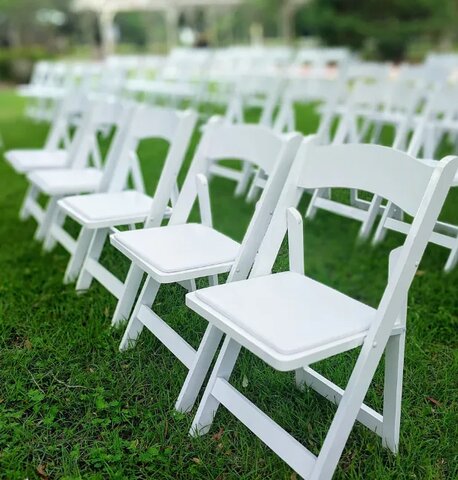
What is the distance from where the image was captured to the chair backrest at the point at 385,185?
5.86 ft

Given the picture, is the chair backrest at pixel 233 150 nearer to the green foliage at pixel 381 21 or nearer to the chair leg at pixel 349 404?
the chair leg at pixel 349 404

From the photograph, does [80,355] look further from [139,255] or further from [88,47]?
[88,47]

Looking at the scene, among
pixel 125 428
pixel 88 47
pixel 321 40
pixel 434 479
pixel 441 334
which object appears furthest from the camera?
pixel 88 47

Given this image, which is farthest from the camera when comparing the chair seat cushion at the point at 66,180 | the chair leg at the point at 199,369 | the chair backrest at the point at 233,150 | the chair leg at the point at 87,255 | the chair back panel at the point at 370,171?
the chair seat cushion at the point at 66,180

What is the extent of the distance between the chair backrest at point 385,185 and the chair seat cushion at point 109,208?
2.90 feet

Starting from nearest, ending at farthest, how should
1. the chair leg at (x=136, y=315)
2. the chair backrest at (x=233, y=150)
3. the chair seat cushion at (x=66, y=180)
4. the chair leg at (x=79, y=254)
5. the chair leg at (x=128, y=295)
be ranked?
the chair backrest at (x=233, y=150) → the chair leg at (x=136, y=315) → the chair leg at (x=128, y=295) → the chair leg at (x=79, y=254) → the chair seat cushion at (x=66, y=180)

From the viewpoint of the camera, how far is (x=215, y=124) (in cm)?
285

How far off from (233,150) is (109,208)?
0.81 metres

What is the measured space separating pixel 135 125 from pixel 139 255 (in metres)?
1.27

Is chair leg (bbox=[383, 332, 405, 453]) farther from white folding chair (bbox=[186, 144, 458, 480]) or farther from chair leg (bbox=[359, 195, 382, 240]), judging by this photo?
chair leg (bbox=[359, 195, 382, 240])

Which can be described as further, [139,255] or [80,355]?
[80,355]

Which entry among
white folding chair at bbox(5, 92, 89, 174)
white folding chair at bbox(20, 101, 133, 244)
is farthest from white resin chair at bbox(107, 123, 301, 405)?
white folding chair at bbox(5, 92, 89, 174)

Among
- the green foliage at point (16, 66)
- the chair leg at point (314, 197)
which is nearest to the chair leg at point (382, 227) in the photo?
the chair leg at point (314, 197)

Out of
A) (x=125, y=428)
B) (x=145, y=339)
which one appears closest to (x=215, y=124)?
(x=145, y=339)
